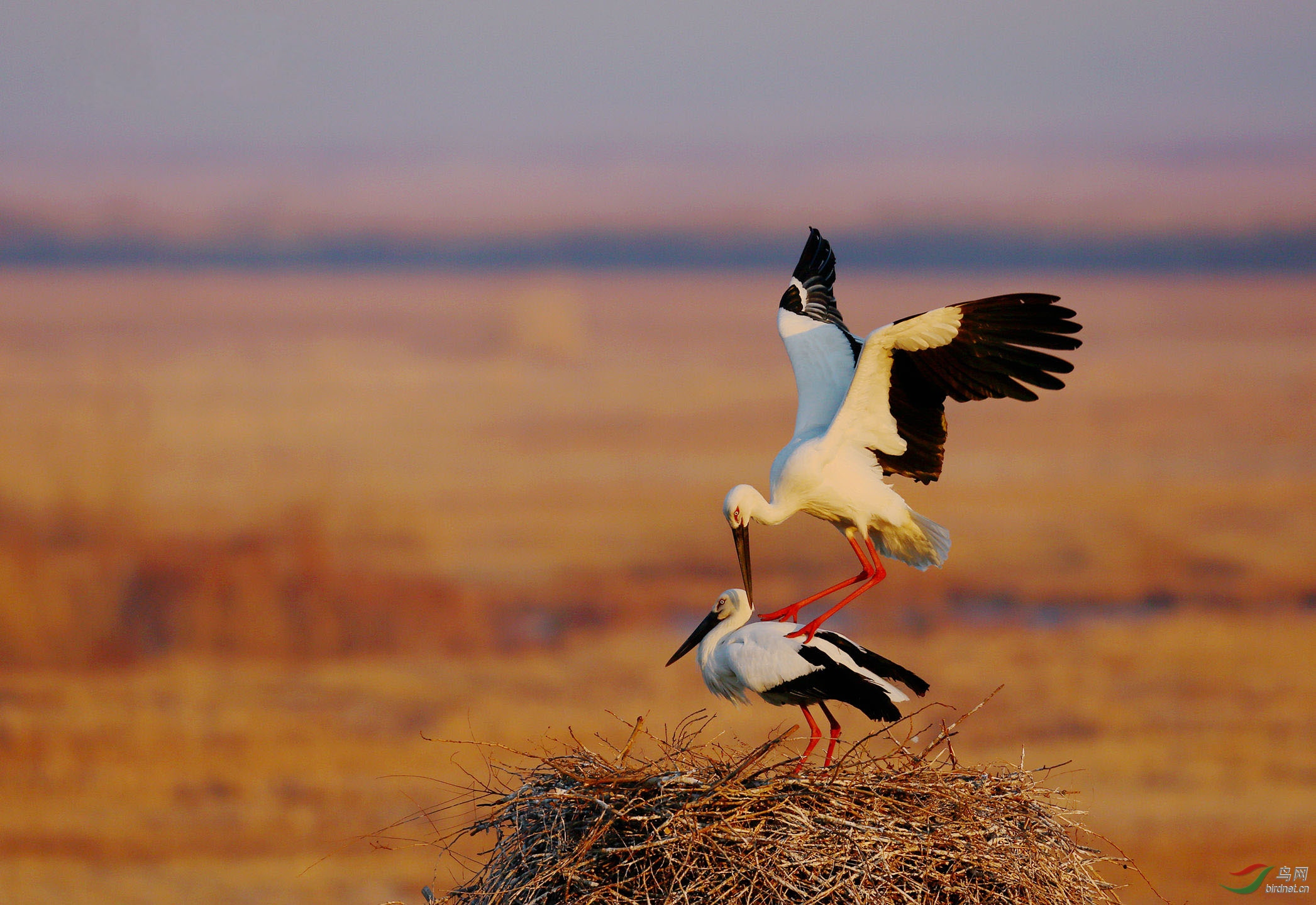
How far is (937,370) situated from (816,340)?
1656 millimetres

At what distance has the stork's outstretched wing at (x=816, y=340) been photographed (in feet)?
31.7

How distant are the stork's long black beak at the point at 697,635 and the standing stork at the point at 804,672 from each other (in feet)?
0.81

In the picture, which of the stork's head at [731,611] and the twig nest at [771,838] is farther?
the stork's head at [731,611]

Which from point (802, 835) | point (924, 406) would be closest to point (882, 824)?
point (802, 835)

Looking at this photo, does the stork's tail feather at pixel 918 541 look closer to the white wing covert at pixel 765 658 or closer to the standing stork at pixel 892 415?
the standing stork at pixel 892 415

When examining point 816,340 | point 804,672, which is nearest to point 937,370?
point 816,340

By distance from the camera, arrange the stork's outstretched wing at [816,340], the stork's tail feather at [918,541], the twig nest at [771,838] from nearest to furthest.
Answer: the twig nest at [771,838]
the stork's tail feather at [918,541]
the stork's outstretched wing at [816,340]

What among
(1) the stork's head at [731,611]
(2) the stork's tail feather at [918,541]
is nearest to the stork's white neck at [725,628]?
(1) the stork's head at [731,611]

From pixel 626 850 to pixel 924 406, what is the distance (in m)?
3.34

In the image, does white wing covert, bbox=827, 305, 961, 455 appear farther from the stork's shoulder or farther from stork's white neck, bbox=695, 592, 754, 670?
stork's white neck, bbox=695, 592, 754, 670

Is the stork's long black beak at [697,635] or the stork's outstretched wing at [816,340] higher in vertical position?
the stork's outstretched wing at [816,340]

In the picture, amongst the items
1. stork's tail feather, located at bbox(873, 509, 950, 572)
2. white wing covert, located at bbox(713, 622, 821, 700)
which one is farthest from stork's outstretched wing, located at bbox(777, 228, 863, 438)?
white wing covert, located at bbox(713, 622, 821, 700)

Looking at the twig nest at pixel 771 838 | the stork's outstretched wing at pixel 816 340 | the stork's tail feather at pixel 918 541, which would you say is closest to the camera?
the twig nest at pixel 771 838

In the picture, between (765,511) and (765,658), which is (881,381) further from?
(765,658)
